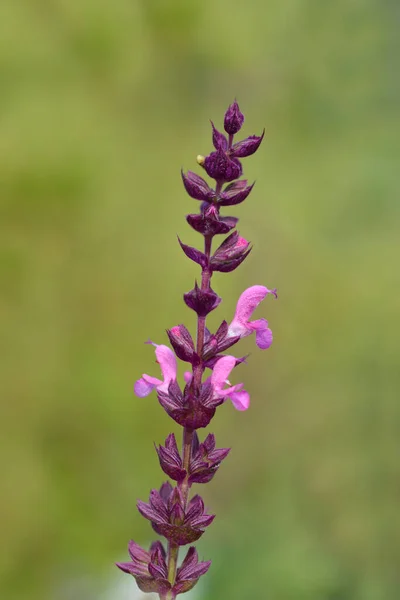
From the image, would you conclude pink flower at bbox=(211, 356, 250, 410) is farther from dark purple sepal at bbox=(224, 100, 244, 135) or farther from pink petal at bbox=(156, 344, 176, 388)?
dark purple sepal at bbox=(224, 100, 244, 135)

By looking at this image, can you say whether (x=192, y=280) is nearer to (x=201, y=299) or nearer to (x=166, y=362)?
(x=166, y=362)

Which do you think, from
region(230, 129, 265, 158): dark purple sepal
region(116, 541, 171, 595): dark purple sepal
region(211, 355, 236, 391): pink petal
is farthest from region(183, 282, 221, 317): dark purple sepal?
region(116, 541, 171, 595): dark purple sepal

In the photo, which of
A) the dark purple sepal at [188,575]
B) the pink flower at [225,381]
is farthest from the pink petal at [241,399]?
the dark purple sepal at [188,575]

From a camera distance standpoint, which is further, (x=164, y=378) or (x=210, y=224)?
(x=164, y=378)

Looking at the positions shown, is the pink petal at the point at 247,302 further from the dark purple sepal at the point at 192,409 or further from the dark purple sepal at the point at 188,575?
the dark purple sepal at the point at 188,575

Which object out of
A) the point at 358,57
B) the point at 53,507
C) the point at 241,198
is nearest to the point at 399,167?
the point at 358,57

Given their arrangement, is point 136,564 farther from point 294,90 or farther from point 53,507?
point 294,90

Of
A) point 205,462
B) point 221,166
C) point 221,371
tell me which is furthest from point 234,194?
point 205,462
